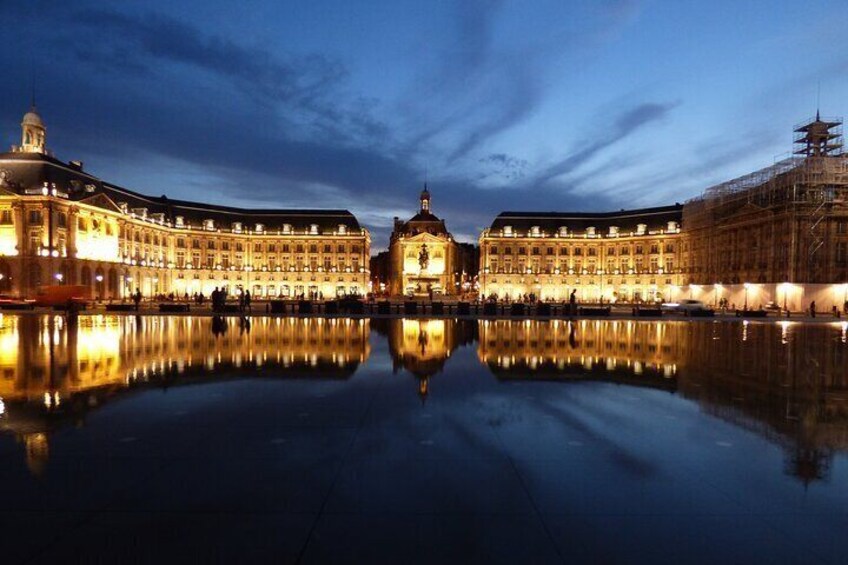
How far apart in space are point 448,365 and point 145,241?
85.5m

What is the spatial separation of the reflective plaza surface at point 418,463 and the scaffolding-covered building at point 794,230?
150 ft

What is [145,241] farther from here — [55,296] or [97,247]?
[55,296]

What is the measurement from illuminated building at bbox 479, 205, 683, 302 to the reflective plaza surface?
287 feet

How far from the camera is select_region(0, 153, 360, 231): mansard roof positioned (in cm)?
6375

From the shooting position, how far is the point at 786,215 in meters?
52.2

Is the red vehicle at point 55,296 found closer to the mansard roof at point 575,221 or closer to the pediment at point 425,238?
the pediment at point 425,238

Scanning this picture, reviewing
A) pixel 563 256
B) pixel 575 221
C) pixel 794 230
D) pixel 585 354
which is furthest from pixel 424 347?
pixel 575 221

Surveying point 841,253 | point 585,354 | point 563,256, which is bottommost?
point 585,354

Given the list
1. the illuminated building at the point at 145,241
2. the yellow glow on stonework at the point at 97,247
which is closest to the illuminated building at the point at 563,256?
the illuminated building at the point at 145,241

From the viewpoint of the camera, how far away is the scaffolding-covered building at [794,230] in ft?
163

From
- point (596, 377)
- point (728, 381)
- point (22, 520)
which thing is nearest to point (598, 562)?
point (22, 520)

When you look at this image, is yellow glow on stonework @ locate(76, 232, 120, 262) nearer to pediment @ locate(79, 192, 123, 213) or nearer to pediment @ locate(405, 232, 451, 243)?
pediment @ locate(79, 192, 123, 213)

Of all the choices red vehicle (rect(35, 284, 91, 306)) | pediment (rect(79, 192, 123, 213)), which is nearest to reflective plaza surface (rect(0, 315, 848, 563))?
red vehicle (rect(35, 284, 91, 306))

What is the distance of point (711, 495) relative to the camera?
5.52m
